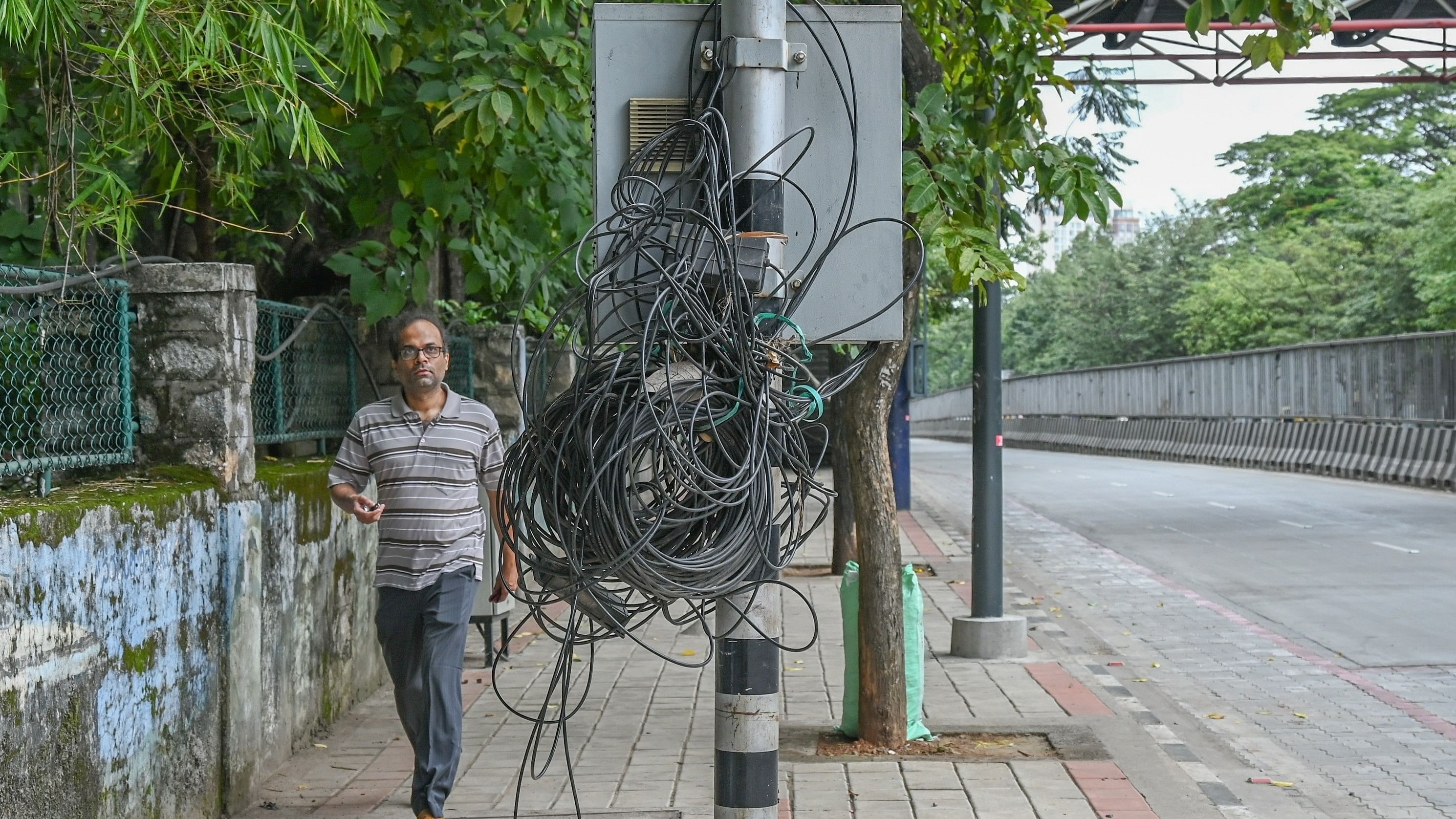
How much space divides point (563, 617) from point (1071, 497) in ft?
43.7

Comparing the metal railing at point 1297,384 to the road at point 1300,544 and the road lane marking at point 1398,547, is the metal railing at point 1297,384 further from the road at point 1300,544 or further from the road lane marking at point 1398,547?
the road lane marking at point 1398,547

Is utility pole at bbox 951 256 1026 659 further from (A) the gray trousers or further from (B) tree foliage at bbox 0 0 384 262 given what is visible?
(A) the gray trousers

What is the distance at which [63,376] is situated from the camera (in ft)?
17.1

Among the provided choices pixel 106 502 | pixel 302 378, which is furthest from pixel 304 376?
pixel 106 502

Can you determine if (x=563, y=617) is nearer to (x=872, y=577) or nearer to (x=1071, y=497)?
(x=872, y=577)

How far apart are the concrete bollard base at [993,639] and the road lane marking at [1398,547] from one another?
647 centimetres

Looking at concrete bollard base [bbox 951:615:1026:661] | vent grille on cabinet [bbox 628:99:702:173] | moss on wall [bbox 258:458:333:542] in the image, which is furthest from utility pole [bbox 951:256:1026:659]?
vent grille on cabinet [bbox 628:99:702:173]

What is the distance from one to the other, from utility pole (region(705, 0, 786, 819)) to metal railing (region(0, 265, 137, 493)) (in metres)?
2.44

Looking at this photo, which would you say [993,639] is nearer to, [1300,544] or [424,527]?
[424,527]

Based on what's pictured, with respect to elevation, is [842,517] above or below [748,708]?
below

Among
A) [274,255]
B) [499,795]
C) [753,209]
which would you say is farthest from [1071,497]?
[753,209]

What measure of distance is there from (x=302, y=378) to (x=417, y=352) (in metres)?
2.70

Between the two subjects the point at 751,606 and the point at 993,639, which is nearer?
the point at 751,606

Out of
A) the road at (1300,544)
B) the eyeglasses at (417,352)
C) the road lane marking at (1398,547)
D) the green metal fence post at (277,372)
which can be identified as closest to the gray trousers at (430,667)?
the eyeglasses at (417,352)
